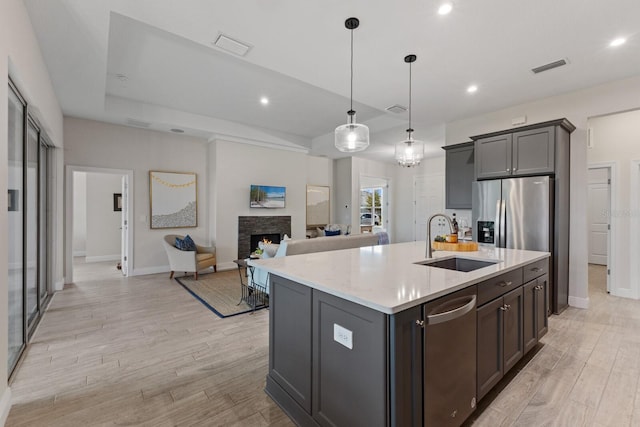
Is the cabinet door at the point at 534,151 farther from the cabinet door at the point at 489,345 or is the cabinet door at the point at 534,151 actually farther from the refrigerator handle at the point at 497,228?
the cabinet door at the point at 489,345

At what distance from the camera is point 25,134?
2771 millimetres

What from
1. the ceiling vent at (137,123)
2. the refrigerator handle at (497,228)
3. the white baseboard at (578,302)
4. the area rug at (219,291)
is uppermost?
the ceiling vent at (137,123)

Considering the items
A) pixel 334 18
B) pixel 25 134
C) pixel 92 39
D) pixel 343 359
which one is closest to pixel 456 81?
pixel 334 18

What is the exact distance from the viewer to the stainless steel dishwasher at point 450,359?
145 centimetres

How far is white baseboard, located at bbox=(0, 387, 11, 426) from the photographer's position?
1790 mm

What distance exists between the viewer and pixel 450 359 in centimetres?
158

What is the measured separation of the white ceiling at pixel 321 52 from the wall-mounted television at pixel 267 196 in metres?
2.00

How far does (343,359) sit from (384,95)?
361 cm

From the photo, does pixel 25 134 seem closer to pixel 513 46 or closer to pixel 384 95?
pixel 384 95

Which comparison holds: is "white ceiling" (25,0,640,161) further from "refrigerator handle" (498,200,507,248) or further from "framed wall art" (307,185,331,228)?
"framed wall art" (307,185,331,228)

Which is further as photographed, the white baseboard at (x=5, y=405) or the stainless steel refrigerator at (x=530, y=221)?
the stainless steel refrigerator at (x=530, y=221)

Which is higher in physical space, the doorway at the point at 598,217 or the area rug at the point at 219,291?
the doorway at the point at 598,217

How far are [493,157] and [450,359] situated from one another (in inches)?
136

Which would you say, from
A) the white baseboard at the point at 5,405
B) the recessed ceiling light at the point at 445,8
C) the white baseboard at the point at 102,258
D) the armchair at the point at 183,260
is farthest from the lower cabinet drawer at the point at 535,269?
the white baseboard at the point at 102,258
